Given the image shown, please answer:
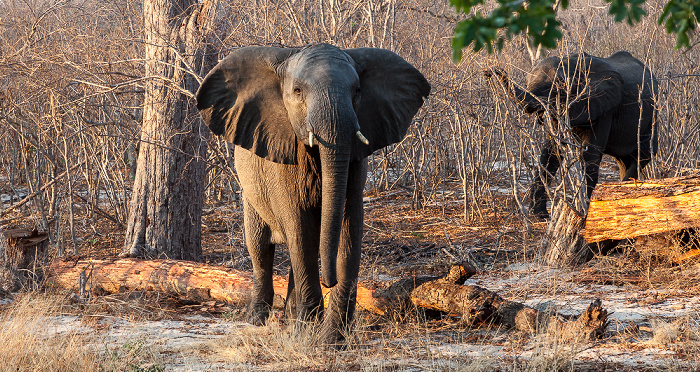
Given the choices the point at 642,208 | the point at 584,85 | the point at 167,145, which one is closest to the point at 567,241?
the point at 642,208

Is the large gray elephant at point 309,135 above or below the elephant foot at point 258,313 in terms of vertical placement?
above

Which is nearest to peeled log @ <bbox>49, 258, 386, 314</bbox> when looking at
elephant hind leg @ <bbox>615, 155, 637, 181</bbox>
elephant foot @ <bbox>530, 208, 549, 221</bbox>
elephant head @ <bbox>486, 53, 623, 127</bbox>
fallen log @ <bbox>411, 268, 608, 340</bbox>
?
fallen log @ <bbox>411, 268, 608, 340</bbox>

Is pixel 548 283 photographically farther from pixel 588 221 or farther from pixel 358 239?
pixel 358 239

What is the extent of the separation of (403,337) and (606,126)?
19.2 ft

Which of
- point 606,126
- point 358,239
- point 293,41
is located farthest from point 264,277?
point 606,126

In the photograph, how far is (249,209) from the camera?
5.93 meters

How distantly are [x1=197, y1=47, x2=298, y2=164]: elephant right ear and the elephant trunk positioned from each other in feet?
1.29

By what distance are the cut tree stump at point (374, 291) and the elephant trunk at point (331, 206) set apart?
3.73 feet

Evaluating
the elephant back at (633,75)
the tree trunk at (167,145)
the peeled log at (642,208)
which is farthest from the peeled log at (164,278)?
the elephant back at (633,75)

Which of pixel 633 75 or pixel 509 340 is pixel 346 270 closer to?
pixel 509 340

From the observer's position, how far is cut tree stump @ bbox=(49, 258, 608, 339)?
4.87 meters

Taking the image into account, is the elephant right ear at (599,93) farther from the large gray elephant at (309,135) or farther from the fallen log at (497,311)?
the large gray elephant at (309,135)

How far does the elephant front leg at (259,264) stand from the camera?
5.91 metres

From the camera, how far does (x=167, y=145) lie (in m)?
7.71
